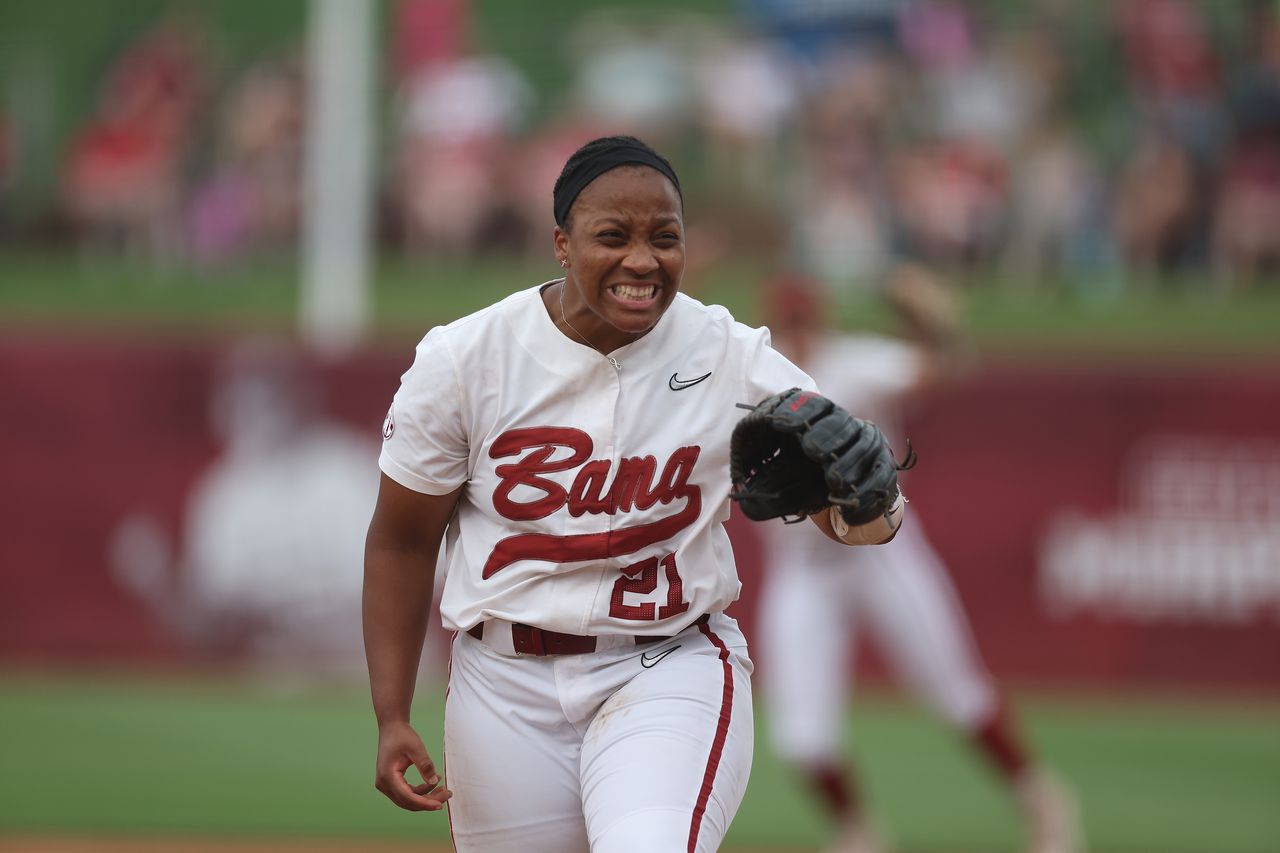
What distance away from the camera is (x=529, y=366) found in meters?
3.82

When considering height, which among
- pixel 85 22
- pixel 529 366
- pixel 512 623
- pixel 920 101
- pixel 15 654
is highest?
pixel 85 22

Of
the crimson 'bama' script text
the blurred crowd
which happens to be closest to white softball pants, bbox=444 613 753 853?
the crimson 'bama' script text

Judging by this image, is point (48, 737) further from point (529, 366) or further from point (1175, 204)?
point (1175, 204)

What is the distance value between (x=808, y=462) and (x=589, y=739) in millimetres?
766

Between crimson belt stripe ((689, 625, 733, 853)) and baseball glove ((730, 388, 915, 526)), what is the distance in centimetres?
37

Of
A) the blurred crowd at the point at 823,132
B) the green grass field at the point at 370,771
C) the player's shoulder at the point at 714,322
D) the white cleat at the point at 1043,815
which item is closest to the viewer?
the player's shoulder at the point at 714,322

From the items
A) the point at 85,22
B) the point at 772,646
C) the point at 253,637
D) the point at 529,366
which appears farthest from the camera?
the point at 85,22

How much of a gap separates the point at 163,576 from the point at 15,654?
1.21 m

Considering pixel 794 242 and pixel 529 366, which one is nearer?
pixel 529 366

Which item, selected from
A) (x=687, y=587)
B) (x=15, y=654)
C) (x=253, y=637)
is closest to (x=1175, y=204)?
(x=253, y=637)

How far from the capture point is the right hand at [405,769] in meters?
3.72

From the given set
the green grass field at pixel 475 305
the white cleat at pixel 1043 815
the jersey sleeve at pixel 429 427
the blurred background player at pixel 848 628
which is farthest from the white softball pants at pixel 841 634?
the green grass field at pixel 475 305

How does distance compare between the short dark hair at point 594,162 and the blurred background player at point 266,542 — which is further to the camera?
the blurred background player at point 266,542

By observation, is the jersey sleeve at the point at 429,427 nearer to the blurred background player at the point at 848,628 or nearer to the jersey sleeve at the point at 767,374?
the jersey sleeve at the point at 767,374
